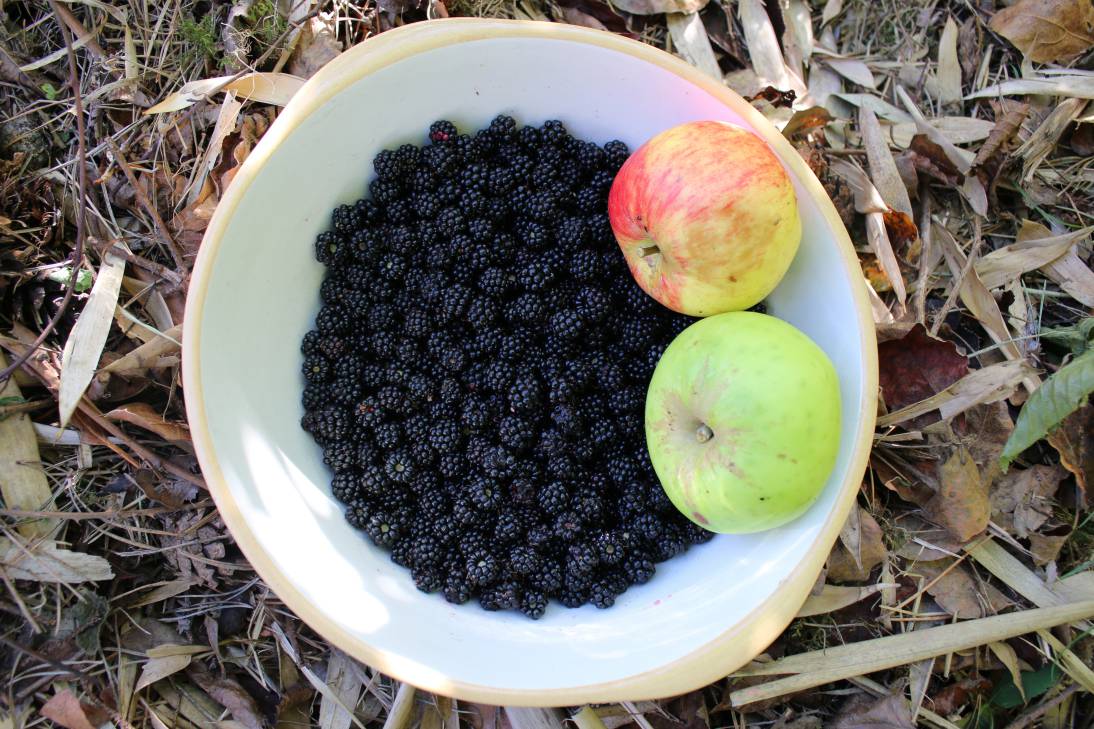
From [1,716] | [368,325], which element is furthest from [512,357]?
[1,716]

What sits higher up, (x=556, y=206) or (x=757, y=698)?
(x=556, y=206)

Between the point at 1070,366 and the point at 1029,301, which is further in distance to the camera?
the point at 1029,301

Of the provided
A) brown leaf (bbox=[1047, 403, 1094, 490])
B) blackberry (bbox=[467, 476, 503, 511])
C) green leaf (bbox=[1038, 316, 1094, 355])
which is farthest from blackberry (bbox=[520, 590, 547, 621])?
green leaf (bbox=[1038, 316, 1094, 355])

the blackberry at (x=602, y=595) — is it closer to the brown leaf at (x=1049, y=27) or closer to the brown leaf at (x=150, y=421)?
the brown leaf at (x=150, y=421)

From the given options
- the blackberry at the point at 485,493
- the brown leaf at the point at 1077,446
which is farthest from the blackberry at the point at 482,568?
the brown leaf at the point at 1077,446

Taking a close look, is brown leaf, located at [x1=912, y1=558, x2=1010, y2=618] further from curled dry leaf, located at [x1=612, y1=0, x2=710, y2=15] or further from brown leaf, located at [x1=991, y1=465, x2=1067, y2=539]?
curled dry leaf, located at [x1=612, y1=0, x2=710, y2=15]

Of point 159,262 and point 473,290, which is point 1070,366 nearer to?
point 473,290
